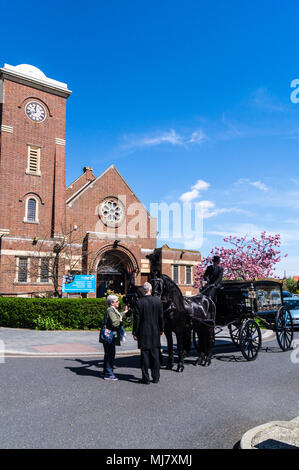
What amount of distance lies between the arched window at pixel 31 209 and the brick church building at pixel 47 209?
0.07 metres

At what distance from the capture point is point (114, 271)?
1163 inches

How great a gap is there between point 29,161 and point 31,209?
3.81 meters

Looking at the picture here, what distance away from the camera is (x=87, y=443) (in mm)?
4090

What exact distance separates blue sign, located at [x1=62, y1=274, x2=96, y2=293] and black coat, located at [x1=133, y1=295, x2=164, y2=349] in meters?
12.3

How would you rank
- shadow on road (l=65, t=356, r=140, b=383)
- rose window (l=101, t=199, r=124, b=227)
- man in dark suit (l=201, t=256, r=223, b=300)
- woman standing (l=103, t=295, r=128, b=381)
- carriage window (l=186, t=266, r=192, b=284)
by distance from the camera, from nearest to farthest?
woman standing (l=103, t=295, r=128, b=381) < shadow on road (l=65, t=356, r=140, b=383) < man in dark suit (l=201, t=256, r=223, b=300) < rose window (l=101, t=199, r=124, b=227) < carriage window (l=186, t=266, r=192, b=284)

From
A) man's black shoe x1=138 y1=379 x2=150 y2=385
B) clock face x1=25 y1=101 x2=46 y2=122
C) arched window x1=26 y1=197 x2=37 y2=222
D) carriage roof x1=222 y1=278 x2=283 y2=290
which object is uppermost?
clock face x1=25 y1=101 x2=46 y2=122

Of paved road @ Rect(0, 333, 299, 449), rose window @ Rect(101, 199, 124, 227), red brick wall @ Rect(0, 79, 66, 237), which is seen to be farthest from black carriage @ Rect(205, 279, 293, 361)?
rose window @ Rect(101, 199, 124, 227)

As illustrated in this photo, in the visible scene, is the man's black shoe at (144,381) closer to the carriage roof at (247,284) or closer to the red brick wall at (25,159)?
the carriage roof at (247,284)

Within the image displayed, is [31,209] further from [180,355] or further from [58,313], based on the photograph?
[180,355]

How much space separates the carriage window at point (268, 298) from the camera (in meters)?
9.95

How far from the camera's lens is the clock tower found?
25.8 meters

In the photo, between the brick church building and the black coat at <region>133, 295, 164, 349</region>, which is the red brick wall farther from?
the black coat at <region>133, 295, 164, 349</region>

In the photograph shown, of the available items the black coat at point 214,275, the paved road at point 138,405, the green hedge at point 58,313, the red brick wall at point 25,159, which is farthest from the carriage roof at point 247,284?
the red brick wall at point 25,159
